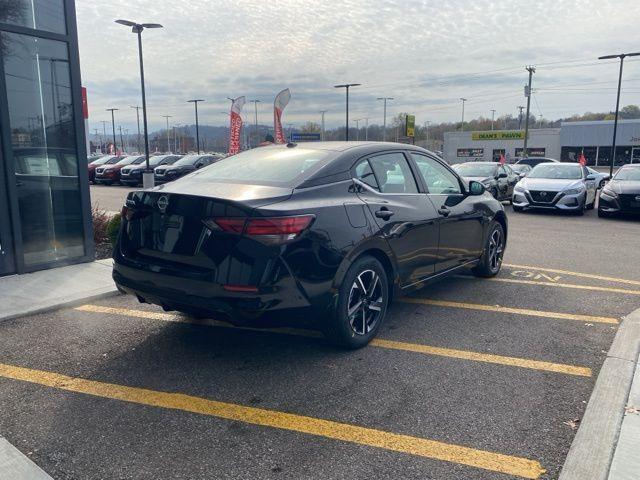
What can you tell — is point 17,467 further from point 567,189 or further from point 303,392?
point 567,189

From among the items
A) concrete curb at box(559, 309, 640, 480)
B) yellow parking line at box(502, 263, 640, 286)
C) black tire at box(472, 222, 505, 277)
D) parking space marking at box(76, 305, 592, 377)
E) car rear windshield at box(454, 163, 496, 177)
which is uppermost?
car rear windshield at box(454, 163, 496, 177)

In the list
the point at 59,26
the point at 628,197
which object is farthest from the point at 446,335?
the point at 628,197

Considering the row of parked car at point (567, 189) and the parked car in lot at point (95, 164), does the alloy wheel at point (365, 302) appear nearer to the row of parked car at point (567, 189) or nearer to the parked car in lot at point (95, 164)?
the row of parked car at point (567, 189)

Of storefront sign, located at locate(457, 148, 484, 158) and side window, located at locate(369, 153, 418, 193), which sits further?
storefront sign, located at locate(457, 148, 484, 158)

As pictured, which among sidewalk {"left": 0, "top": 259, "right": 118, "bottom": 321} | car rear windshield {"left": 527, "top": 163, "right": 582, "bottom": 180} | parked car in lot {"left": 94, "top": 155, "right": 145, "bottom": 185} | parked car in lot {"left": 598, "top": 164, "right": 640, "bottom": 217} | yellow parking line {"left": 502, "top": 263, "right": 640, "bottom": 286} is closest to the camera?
sidewalk {"left": 0, "top": 259, "right": 118, "bottom": 321}

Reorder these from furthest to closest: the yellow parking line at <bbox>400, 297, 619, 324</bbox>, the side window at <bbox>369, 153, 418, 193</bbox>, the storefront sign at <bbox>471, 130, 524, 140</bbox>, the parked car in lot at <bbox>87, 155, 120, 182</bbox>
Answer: the storefront sign at <bbox>471, 130, 524, 140</bbox>
the parked car in lot at <bbox>87, 155, 120, 182</bbox>
the yellow parking line at <bbox>400, 297, 619, 324</bbox>
the side window at <bbox>369, 153, 418, 193</bbox>

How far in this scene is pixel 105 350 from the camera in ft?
14.1

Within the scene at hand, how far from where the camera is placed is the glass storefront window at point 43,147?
643 cm

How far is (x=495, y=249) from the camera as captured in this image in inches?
267

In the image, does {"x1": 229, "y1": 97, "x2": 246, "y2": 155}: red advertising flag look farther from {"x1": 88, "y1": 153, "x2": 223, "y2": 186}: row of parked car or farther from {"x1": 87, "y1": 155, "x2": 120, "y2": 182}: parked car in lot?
{"x1": 87, "y1": 155, "x2": 120, "y2": 182}: parked car in lot

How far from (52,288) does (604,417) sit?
17.9 feet

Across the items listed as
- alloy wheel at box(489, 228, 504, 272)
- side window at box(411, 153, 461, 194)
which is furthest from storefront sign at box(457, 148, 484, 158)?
side window at box(411, 153, 461, 194)

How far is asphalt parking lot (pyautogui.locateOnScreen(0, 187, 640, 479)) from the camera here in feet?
9.22

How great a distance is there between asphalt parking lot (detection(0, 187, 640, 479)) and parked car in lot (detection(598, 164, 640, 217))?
344 inches
